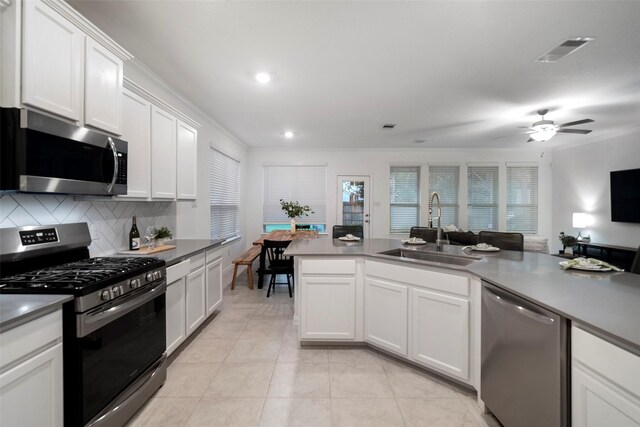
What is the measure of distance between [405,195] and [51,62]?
5.91 metres

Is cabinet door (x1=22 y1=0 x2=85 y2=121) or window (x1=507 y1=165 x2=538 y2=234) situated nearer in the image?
cabinet door (x1=22 y1=0 x2=85 y2=121)

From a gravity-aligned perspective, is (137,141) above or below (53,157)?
above

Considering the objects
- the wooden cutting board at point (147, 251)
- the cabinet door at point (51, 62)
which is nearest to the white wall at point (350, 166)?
the wooden cutting board at point (147, 251)

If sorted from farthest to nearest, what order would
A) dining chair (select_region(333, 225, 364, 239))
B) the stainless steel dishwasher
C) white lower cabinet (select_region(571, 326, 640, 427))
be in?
dining chair (select_region(333, 225, 364, 239)), the stainless steel dishwasher, white lower cabinet (select_region(571, 326, 640, 427))

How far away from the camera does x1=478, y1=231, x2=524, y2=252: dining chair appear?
2820mm

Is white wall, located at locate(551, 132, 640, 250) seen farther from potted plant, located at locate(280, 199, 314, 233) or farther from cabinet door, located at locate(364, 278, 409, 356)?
potted plant, located at locate(280, 199, 314, 233)

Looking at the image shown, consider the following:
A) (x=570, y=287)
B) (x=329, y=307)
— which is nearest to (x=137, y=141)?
(x=329, y=307)

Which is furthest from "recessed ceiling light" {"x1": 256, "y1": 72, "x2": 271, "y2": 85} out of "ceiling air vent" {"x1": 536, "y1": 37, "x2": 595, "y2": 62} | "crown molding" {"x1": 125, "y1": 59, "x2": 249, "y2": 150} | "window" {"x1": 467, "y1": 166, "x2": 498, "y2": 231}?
"window" {"x1": 467, "y1": 166, "x2": 498, "y2": 231}

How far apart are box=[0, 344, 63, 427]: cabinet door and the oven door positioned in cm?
7

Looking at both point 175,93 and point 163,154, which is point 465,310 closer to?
point 163,154

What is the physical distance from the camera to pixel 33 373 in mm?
1081

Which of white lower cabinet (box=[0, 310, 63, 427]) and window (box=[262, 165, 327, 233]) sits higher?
window (box=[262, 165, 327, 233])

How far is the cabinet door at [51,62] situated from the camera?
1271 millimetres

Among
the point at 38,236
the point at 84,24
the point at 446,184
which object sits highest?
the point at 84,24
